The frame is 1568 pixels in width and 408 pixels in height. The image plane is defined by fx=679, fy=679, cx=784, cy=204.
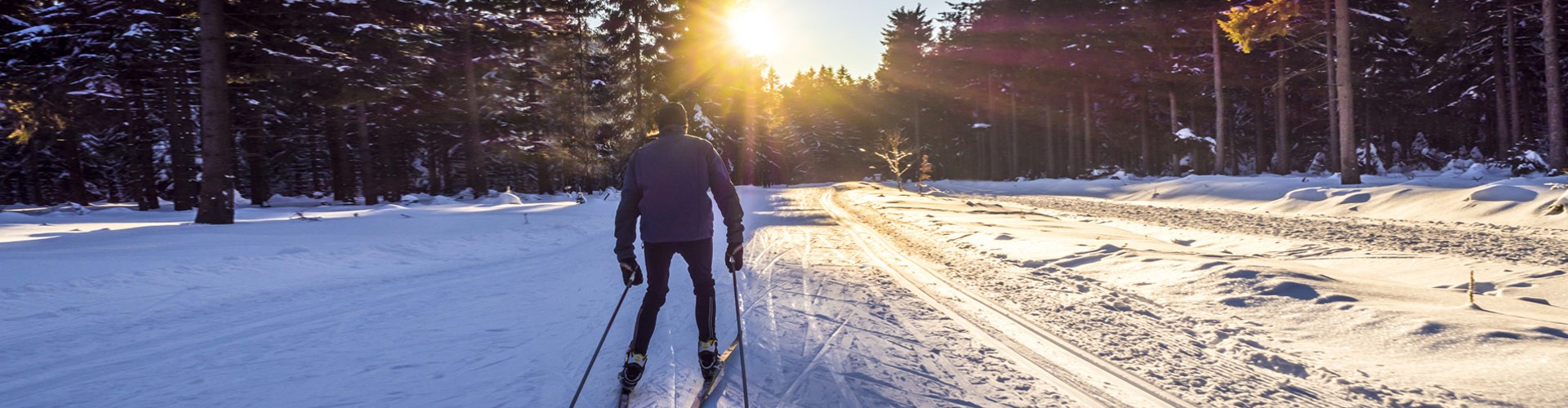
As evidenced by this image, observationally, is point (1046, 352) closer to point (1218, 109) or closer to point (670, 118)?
point (670, 118)

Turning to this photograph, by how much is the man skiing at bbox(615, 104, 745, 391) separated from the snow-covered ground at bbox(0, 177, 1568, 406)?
367 millimetres

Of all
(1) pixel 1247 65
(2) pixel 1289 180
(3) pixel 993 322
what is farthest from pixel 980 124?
(3) pixel 993 322

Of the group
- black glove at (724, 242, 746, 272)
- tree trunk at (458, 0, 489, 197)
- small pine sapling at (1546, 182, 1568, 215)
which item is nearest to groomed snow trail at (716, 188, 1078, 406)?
black glove at (724, 242, 746, 272)

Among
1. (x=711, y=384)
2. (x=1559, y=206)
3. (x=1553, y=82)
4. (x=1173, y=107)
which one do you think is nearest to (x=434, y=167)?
(x=711, y=384)

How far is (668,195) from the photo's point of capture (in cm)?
398

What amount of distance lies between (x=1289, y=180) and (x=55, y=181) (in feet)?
202

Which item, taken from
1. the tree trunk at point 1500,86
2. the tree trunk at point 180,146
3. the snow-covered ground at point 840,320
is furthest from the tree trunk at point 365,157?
the tree trunk at point 1500,86

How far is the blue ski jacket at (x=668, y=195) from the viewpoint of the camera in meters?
3.97

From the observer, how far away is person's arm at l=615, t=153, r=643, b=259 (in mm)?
4016

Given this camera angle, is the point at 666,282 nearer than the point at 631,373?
No

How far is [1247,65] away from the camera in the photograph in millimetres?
32719

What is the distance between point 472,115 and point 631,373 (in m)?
21.1

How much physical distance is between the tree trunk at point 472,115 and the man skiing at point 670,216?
66.0 feet

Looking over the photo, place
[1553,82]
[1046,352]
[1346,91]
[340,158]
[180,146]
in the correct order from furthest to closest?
[340,158]
[180,146]
[1346,91]
[1553,82]
[1046,352]
